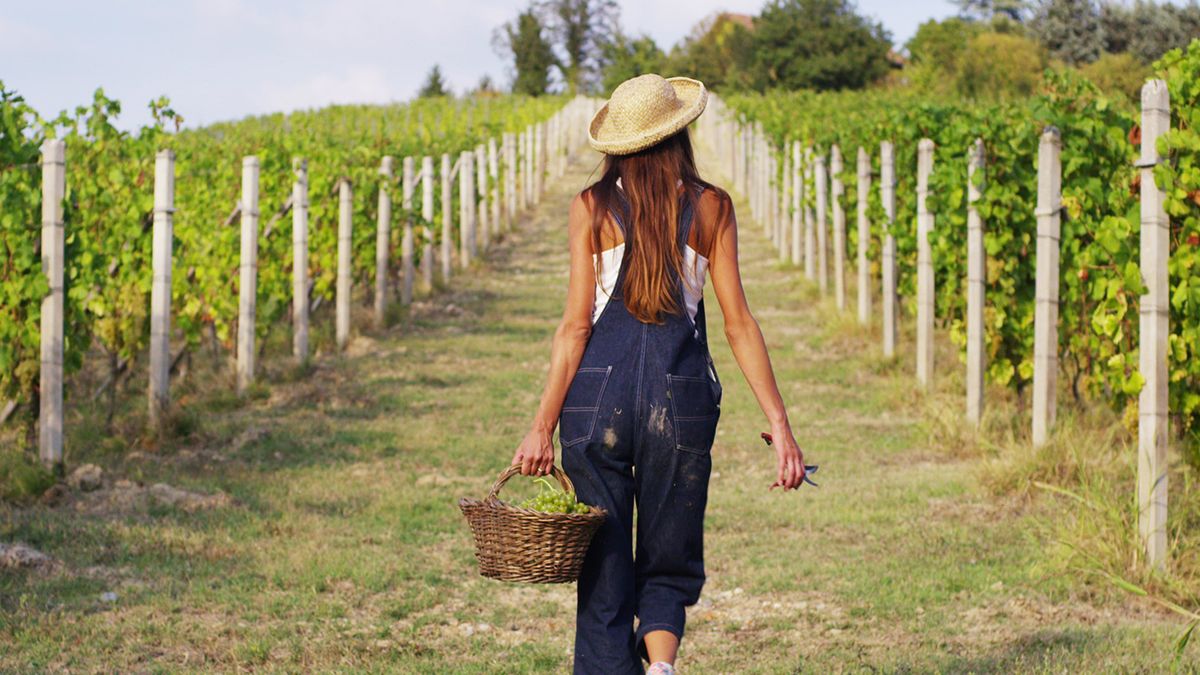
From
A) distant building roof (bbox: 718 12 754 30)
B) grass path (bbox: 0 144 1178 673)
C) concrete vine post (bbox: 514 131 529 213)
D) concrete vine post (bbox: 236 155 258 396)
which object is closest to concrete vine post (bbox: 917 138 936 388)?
grass path (bbox: 0 144 1178 673)

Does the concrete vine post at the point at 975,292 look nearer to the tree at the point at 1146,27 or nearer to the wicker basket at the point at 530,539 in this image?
the wicker basket at the point at 530,539

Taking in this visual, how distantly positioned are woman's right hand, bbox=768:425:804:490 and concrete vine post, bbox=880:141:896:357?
835cm

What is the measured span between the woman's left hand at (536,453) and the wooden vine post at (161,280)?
5869 mm

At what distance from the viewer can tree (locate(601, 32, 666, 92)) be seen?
72750 mm

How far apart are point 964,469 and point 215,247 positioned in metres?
5.90

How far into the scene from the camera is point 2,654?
5078 mm

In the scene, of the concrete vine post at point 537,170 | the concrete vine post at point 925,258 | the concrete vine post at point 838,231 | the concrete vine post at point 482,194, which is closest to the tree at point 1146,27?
the concrete vine post at point 537,170

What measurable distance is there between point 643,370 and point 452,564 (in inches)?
122

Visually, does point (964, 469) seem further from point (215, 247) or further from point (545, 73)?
point (545, 73)

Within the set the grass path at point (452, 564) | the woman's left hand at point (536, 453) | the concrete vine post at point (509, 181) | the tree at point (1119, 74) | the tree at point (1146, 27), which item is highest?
the tree at point (1146, 27)

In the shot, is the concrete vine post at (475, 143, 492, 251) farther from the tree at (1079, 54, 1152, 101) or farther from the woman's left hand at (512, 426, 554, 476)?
the woman's left hand at (512, 426, 554, 476)

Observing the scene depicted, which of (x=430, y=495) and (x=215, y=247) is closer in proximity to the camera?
(x=430, y=495)

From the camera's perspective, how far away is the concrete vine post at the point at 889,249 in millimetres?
12125

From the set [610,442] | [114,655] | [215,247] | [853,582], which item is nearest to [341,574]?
[114,655]
